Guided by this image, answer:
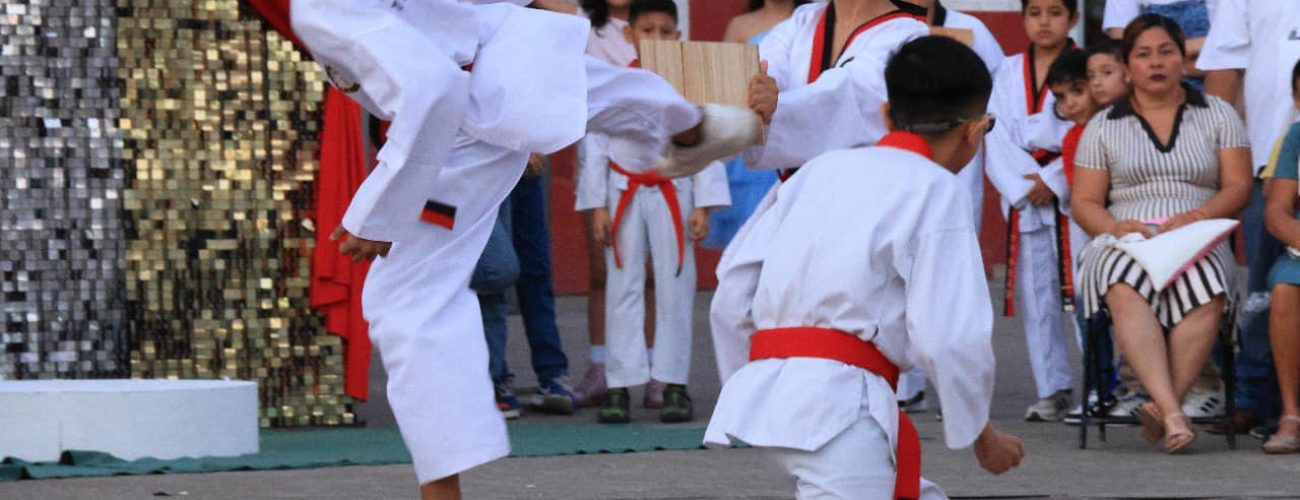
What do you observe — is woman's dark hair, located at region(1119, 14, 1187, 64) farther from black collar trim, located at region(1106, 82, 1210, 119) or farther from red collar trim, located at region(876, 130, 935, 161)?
red collar trim, located at region(876, 130, 935, 161)

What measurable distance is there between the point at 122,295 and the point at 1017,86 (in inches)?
139

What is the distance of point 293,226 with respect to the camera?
7.98 meters

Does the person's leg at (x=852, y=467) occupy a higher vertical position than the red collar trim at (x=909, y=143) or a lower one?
lower

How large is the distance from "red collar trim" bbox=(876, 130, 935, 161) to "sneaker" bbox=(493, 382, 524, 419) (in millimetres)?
4283

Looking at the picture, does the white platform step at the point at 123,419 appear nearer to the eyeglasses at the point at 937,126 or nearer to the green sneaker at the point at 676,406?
the green sneaker at the point at 676,406

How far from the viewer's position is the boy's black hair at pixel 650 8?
8.91 meters

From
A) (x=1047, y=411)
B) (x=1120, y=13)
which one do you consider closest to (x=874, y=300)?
(x=1047, y=411)

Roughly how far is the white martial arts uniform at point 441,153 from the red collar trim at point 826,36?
1200 mm

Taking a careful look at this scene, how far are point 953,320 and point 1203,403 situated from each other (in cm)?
395

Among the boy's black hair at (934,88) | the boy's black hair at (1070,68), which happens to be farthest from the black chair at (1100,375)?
the boy's black hair at (934,88)

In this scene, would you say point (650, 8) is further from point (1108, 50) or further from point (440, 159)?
point (440, 159)

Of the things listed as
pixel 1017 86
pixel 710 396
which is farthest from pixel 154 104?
pixel 1017 86

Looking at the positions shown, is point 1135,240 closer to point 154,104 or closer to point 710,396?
point 710,396

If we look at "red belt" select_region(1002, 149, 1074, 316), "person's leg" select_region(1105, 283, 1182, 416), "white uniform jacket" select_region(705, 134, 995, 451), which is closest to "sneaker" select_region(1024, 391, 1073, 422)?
"red belt" select_region(1002, 149, 1074, 316)
